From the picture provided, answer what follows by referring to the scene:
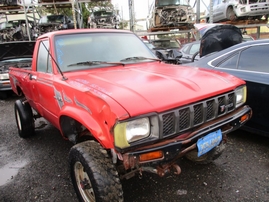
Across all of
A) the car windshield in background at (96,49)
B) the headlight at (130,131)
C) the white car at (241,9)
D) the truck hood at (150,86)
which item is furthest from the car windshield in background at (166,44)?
the headlight at (130,131)

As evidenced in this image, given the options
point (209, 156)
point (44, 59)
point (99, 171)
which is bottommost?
point (209, 156)

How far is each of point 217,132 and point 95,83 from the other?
4.08ft

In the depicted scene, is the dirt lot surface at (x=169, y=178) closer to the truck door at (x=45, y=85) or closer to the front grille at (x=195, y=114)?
the truck door at (x=45, y=85)

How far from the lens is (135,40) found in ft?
11.4

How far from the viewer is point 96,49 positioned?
3.01m

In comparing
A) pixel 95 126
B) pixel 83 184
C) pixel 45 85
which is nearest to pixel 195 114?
pixel 95 126

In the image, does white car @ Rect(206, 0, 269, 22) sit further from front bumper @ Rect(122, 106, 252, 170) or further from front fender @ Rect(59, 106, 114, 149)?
front fender @ Rect(59, 106, 114, 149)

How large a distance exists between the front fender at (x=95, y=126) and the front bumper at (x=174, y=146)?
0.60 feet

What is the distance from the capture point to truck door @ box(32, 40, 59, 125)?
279cm

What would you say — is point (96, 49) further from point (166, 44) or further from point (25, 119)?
point (166, 44)

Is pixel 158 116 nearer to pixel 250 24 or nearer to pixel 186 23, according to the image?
pixel 186 23

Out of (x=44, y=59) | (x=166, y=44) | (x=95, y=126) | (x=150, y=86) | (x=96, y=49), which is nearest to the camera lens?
(x=95, y=126)

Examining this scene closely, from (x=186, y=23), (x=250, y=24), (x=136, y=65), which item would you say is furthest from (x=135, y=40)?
(x=250, y=24)

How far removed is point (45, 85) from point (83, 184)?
1411 mm
